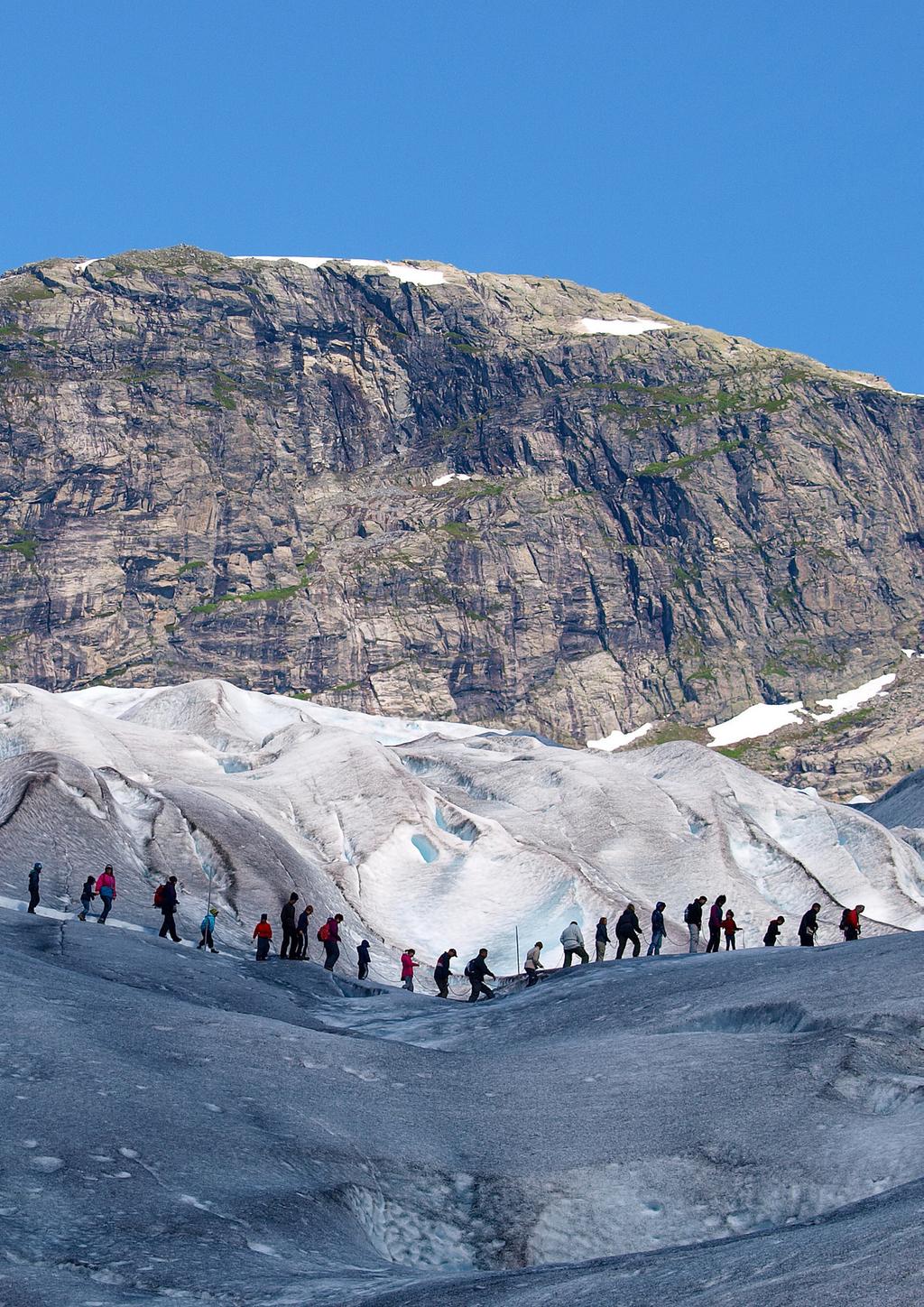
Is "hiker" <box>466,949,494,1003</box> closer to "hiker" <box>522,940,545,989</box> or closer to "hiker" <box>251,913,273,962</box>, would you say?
"hiker" <box>522,940,545,989</box>

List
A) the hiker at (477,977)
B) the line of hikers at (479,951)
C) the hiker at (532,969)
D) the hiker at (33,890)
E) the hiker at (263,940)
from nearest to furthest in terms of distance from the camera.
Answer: the hiker at (532,969), the hiker at (477,977), the line of hikers at (479,951), the hiker at (263,940), the hiker at (33,890)

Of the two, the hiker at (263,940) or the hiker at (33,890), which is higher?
the hiker at (33,890)

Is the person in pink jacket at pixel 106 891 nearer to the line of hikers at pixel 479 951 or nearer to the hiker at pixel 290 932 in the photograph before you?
the line of hikers at pixel 479 951

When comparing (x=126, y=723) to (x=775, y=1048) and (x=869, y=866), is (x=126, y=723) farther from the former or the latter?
(x=775, y=1048)

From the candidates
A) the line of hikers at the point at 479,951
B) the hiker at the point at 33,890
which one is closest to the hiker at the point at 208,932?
the line of hikers at the point at 479,951

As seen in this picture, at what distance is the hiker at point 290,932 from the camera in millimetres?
46062

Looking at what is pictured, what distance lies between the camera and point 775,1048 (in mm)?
27094

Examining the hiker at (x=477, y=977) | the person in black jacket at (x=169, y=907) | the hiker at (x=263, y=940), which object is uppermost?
the person in black jacket at (x=169, y=907)

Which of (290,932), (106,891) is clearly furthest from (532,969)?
(106,891)

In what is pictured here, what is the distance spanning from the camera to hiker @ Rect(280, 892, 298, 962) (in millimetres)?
46062

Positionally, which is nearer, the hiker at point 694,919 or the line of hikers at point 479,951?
the line of hikers at point 479,951

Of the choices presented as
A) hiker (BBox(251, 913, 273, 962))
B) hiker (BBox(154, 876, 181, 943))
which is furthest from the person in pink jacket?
hiker (BBox(251, 913, 273, 962))

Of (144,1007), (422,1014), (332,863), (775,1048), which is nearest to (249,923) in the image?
(332,863)

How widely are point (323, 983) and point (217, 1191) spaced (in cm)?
2321
